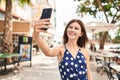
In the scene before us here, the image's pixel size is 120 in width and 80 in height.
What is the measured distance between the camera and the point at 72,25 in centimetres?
315

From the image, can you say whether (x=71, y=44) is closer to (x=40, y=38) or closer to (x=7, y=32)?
(x=40, y=38)

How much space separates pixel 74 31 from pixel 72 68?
0.39 m

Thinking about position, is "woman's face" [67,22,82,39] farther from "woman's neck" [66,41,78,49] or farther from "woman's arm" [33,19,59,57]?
"woman's arm" [33,19,59,57]

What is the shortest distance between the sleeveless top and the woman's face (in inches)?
7.7

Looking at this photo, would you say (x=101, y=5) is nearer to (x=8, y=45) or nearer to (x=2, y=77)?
(x=8, y=45)

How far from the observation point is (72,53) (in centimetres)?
307

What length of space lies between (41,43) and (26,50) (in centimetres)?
1387

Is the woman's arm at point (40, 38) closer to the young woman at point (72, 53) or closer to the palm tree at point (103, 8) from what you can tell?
the young woman at point (72, 53)

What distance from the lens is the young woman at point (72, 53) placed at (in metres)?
2.95

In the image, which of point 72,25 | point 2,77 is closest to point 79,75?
point 72,25

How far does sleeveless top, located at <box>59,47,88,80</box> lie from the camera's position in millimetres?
2949

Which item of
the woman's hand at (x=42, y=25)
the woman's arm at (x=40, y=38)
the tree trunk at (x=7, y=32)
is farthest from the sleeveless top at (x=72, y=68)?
the tree trunk at (x=7, y=32)

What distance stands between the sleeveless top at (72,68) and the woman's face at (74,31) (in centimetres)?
20

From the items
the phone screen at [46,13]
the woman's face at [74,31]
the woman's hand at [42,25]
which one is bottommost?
the woman's face at [74,31]
